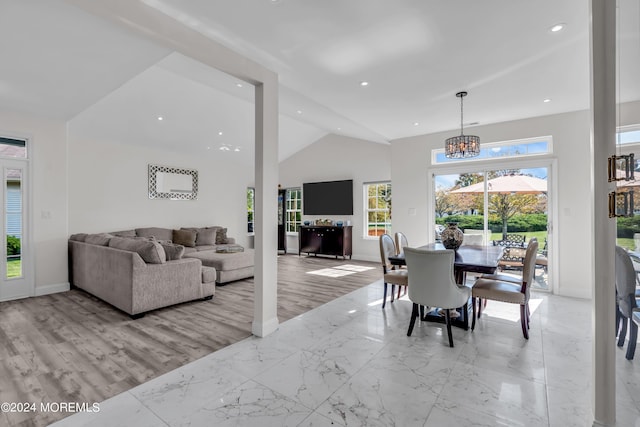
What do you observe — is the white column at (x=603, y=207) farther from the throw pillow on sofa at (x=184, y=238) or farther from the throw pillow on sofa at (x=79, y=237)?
the throw pillow on sofa at (x=184, y=238)

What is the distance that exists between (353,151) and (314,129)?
47.3 inches

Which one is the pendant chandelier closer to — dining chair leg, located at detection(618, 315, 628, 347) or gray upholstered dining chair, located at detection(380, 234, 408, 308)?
gray upholstered dining chair, located at detection(380, 234, 408, 308)

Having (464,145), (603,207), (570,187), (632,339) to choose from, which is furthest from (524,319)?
(570,187)

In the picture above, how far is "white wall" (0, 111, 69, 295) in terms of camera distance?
439 centimetres

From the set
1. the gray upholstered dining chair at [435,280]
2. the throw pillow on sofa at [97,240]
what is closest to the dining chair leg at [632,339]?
the gray upholstered dining chair at [435,280]

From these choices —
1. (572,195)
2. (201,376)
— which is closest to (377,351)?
(201,376)

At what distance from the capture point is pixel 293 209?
30.7 ft

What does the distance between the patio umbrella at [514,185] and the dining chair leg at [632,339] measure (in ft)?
12.3

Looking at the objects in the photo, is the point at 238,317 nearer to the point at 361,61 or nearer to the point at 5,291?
the point at 361,61

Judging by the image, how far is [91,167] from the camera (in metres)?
5.66

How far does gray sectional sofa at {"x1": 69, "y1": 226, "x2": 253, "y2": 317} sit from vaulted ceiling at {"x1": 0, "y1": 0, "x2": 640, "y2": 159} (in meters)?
1.98

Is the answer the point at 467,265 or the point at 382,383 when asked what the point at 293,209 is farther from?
the point at 382,383

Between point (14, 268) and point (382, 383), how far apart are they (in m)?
5.33

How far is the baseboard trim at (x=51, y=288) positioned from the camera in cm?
446
